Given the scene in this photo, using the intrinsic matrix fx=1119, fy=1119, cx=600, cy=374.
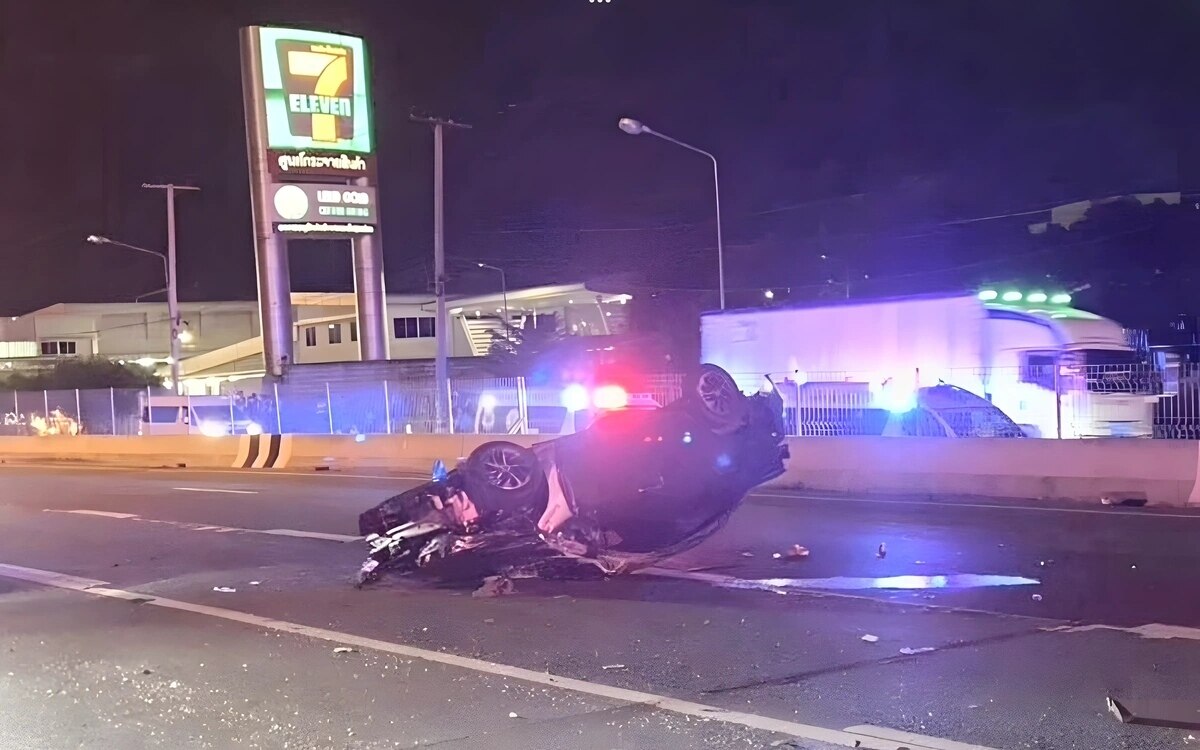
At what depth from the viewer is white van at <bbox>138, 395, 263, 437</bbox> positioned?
27891 mm

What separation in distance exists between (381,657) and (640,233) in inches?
2273

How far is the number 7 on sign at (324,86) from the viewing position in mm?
34844

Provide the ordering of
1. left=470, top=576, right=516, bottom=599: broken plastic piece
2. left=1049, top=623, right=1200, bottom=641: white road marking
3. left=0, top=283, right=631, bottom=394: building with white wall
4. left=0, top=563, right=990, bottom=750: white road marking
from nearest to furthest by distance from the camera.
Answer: left=0, top=563, right=990, bottom=750: white road marking < left=1049, top=623, right=1200, bottom=641: white road marking < left=470, top=576, right=516, bottom=599: broken plastic piece < left=0, top=283, right=631, bottom=394: building with white wall

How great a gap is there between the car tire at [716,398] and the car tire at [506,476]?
1451 millimetres

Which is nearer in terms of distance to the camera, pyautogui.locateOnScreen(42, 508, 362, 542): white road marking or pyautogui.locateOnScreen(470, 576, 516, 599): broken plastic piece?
pyautogui.locateOnScreen(470, 576, 516, 599): broken plastic piece

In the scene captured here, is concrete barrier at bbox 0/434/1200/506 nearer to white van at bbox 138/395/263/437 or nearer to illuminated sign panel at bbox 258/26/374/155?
white van at bbox 138/395/263/437

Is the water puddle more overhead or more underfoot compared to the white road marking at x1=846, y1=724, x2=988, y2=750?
more underfoot

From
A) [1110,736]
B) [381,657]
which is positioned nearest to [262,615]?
[381,657]

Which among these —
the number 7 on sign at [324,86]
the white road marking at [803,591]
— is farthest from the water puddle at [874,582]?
the number 7 on sign at [324,86]

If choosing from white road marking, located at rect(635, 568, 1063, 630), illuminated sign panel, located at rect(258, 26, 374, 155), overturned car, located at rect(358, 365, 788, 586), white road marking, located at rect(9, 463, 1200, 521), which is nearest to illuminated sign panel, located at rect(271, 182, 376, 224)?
illuminated sign panel, located at rect(258, 26, 374, 155)

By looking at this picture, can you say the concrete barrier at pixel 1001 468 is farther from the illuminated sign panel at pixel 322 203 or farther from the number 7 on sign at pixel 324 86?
the number 7 on sign at pixel 324 86

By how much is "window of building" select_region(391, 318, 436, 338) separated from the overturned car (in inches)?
2041

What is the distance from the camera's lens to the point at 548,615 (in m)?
7.84

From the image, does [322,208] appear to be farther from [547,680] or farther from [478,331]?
[547,680]
